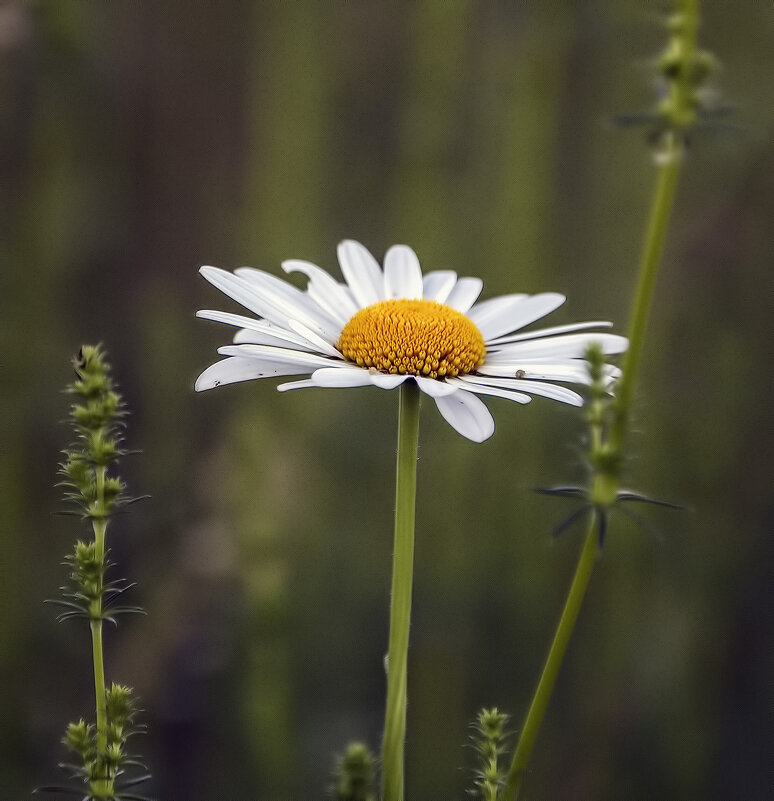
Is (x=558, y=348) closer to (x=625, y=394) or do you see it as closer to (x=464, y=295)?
(x=464, y=295)

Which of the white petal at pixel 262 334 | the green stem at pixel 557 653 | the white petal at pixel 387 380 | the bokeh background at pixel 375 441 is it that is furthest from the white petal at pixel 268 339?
the bokeh background at pixel 375 441

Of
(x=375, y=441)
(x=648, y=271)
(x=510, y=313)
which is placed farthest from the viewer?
(x=375, y=441)

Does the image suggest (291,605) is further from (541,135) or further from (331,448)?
(541,135)

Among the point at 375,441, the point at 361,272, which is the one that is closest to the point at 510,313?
the point at 361,272

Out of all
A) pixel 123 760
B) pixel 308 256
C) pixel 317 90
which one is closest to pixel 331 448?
pixel 308 256

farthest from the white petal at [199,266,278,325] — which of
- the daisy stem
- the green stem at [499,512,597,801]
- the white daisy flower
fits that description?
the green stem at [499,512,597,801]

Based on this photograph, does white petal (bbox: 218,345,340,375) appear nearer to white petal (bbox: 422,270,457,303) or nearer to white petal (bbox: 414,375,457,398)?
white petal (bbox: 414,375,457,398)
